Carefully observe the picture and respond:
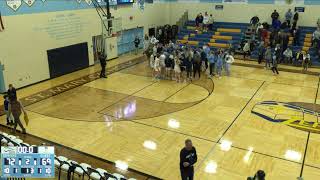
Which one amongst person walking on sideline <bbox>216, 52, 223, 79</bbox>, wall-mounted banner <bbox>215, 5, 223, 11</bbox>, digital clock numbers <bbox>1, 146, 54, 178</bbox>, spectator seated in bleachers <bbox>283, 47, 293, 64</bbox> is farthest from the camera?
wall-mounted banner <bbox>215, 5, 223, 11</bbox>

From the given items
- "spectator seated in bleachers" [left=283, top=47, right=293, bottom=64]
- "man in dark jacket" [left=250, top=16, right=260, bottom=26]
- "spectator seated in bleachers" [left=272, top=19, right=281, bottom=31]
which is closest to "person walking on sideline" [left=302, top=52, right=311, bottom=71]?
"spectator seated in bleachers" [left=283, top=47, right=293, bottom=64]

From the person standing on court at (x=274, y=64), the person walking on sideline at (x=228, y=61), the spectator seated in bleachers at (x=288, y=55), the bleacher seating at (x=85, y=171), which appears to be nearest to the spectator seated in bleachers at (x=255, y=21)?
the spectator seated in bleachers at (x=288, y=55)

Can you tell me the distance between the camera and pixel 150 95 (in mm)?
14344

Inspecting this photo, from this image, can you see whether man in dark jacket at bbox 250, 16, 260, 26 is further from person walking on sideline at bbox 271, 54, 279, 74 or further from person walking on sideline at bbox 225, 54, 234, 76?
person walking on sideline at bbox 225, 54, 234, 76

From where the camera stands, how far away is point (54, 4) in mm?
16797

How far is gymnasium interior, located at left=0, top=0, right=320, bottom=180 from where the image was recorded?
8734 mm

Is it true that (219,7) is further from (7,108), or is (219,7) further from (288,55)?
(7,108)

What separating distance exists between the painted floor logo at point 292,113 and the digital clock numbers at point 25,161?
29.3 ft

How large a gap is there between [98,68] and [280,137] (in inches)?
504

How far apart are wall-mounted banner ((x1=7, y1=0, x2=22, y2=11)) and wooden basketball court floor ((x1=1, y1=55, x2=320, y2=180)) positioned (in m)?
4.03

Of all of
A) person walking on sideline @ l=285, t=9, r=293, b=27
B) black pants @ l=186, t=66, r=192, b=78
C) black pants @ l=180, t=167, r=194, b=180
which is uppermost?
person walking on sideline @ l=285, t=9, r=293, b=27

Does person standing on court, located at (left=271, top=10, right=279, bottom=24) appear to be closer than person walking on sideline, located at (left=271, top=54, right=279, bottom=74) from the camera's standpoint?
No

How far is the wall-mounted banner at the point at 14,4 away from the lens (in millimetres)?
14394

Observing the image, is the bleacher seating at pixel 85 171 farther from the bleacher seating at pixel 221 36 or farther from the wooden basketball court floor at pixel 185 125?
the bleacher seating at pixel 221 36
